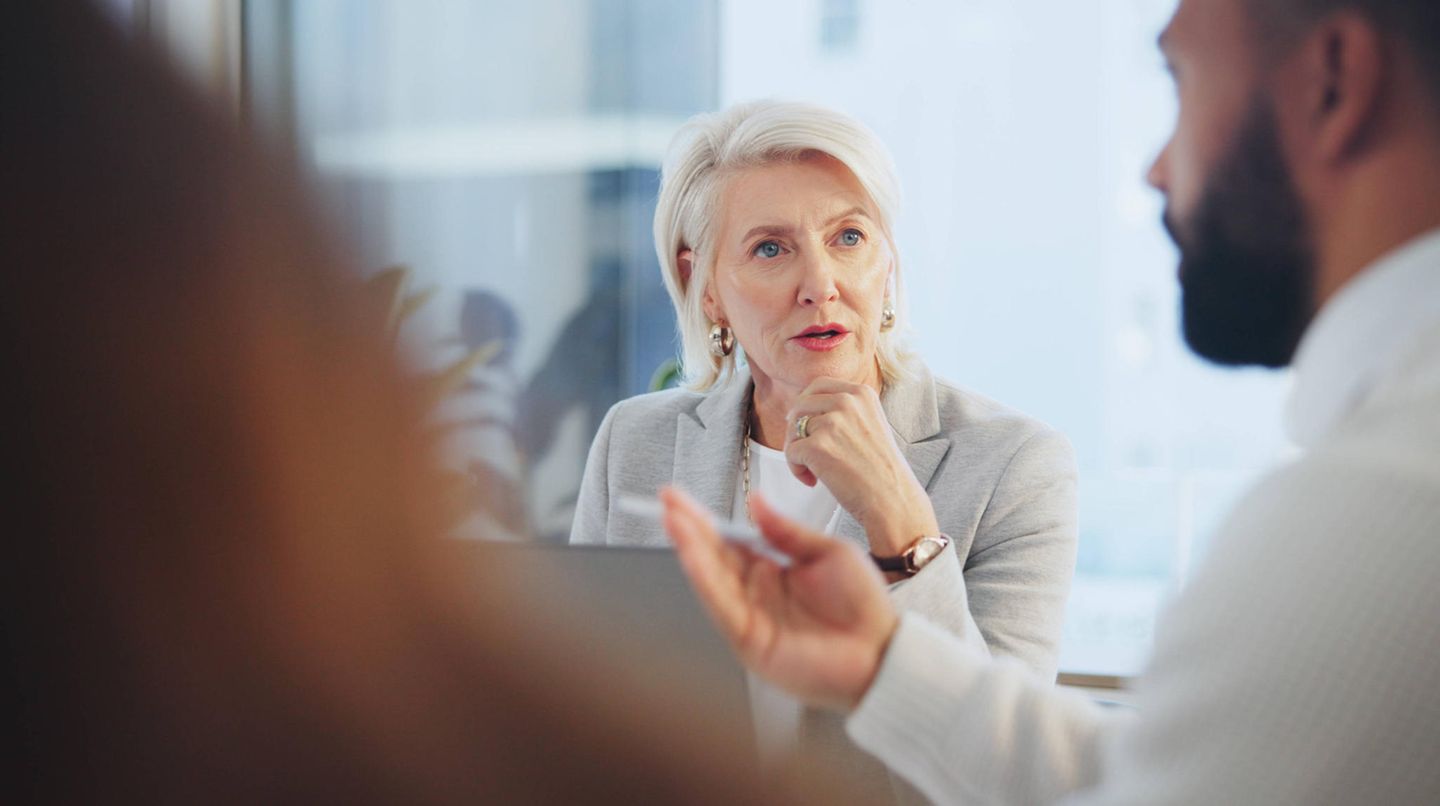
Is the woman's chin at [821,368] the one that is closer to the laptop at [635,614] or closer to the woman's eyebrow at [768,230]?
the woman's eyebrow at [768,230]

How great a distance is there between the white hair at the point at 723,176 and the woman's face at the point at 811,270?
0.07ft

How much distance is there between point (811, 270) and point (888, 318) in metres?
0.19

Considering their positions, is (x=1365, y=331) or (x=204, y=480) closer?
(x=204, y=480)

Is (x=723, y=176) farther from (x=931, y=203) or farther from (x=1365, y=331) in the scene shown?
(x=931, y=203)

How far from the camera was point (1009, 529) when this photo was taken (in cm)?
134

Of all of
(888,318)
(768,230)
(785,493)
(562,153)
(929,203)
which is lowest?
(785,493)

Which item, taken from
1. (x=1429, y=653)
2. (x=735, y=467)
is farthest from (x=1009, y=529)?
(x=1429, y=653)

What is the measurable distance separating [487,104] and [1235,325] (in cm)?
367

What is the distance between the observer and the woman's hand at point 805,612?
0.65m

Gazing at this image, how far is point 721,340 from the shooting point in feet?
5.67

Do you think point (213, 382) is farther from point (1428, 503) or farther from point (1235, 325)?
point (1235, 325)

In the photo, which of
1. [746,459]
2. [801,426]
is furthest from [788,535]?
[746,459]

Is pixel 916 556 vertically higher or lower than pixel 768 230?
lower

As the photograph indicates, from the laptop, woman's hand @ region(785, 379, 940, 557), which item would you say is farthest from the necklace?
the laptop
